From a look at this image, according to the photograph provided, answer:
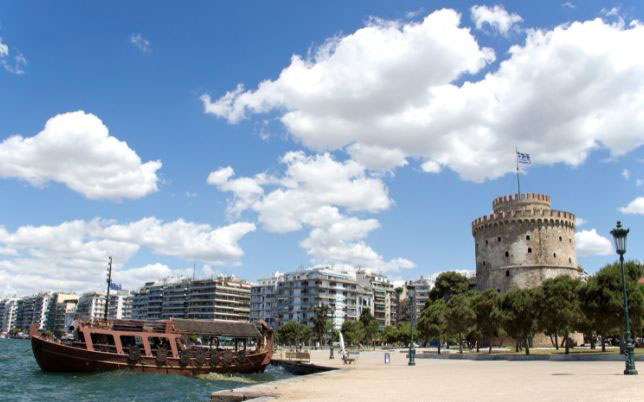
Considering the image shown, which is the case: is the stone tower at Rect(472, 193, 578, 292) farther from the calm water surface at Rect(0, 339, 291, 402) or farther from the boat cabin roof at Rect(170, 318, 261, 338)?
the calm water surface at Rect(0, 339, 291, 402)

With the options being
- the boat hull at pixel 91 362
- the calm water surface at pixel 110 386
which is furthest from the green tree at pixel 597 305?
the boat hull at pixel 91 362

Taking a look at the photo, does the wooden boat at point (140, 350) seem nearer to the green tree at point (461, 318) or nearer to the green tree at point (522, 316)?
the green tree at point (461, 318)

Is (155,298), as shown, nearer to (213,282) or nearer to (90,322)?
(213,282)

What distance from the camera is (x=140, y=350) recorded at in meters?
42.5

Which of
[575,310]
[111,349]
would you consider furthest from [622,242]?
[111,349]

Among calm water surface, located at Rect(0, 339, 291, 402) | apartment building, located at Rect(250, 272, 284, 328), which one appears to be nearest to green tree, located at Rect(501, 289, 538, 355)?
calm water surface, located at Rect(0, 339, 291, 402)

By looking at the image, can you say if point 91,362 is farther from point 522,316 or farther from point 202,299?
point 202,299

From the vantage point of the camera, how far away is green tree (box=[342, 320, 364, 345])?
324 ft

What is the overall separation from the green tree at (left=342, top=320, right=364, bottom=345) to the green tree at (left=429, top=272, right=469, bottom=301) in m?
15.5

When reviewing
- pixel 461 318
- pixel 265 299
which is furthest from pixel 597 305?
pixel 265 299

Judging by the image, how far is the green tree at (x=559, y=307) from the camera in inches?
1773

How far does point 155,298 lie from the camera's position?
17725cm

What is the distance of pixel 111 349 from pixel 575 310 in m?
37.1

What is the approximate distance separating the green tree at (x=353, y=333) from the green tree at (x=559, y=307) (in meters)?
54.1
